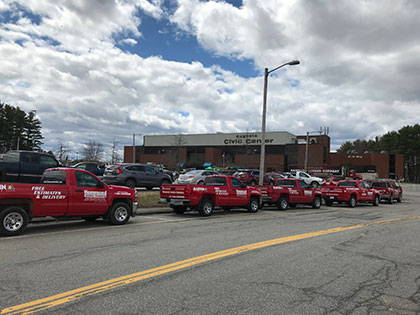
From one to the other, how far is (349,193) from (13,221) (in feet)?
61.3

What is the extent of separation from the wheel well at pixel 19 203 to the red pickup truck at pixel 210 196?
5877 mm

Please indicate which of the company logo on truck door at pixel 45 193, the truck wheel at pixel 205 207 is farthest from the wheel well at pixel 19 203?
the truck wheel at pixel 205 207

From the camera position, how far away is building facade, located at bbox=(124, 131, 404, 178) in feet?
246

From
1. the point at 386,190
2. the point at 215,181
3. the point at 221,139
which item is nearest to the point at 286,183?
the point at 215,181

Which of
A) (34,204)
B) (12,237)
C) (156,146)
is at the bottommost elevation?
(12,237)

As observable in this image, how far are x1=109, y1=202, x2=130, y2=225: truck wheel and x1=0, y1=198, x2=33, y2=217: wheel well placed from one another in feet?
8.10

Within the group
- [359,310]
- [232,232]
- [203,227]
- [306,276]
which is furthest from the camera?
[203,227]

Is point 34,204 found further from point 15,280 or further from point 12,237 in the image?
point 15,280

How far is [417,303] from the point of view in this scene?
4.38 meters

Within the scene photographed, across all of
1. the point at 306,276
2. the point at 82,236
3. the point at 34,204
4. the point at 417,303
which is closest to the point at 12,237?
the point at 34,204

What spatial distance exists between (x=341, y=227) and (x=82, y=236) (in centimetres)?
816

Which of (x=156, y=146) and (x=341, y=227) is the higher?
(x=156, y=146)

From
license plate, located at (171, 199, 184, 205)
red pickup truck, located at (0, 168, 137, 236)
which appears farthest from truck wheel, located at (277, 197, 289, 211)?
red pickup truck, located at (0, 168, 137, 236)

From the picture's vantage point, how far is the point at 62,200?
924 cm
